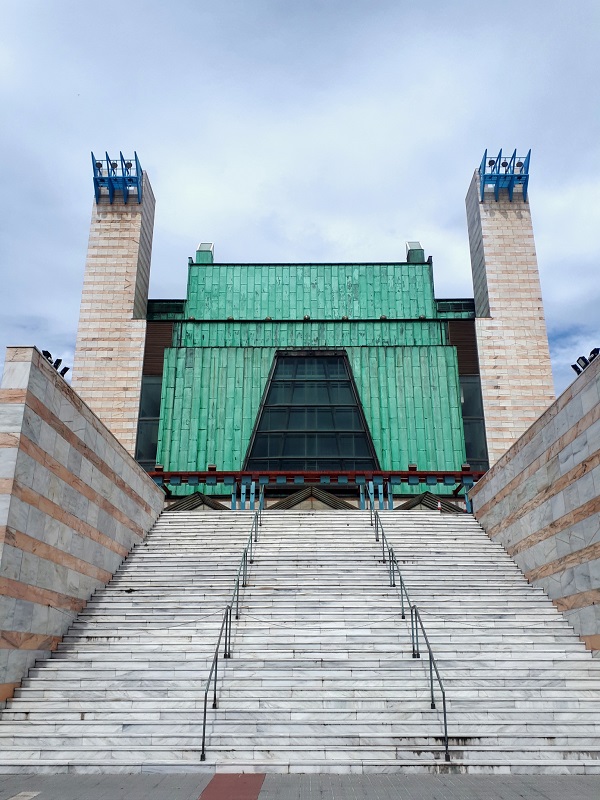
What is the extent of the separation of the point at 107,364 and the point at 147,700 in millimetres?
24082

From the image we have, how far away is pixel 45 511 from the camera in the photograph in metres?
13.1

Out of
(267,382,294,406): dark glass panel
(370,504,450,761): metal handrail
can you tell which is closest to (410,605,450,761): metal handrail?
(370,504,450,761): metal handrail

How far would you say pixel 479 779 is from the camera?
345 inches

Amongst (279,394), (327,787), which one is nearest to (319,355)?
(279,394)

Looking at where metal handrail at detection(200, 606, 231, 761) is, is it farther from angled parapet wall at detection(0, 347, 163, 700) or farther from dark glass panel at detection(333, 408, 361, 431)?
dark glass panel at detection(333, 408, 361, 431)

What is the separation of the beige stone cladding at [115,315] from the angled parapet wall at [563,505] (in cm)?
1968

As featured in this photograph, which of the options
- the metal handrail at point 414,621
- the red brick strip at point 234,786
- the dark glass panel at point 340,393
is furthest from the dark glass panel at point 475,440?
the red brick strip at point 234,786

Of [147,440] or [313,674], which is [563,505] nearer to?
[313,674]

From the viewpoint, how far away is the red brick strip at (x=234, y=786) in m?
7.78

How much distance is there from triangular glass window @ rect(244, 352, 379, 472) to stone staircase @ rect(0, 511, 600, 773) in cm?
1305

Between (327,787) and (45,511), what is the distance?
765cm

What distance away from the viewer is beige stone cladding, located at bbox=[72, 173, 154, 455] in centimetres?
3241

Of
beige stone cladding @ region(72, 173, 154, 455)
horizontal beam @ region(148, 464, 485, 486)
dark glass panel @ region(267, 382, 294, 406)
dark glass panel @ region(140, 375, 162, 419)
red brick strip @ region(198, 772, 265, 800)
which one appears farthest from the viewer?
dark glass panel @ region(140, 375, 162, 419)

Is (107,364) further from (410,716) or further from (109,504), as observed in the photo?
(410,716)
